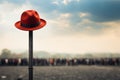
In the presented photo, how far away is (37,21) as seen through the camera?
21.1 feet

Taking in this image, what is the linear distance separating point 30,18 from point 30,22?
0.11m

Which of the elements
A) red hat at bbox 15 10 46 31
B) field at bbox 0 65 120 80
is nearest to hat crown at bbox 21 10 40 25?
red hat at bbox 15 10 46 31

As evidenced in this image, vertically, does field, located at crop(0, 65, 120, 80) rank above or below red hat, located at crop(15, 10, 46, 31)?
below

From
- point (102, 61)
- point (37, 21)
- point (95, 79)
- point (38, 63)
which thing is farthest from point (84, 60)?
point (37, 21)

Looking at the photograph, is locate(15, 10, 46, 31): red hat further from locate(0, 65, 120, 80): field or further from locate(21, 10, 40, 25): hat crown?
locate(0, 65, 120, 80): field

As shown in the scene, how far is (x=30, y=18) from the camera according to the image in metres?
6.41

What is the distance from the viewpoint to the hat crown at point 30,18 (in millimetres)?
6341

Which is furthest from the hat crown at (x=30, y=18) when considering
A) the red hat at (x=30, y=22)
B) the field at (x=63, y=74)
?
the field at (x=63, y=74)

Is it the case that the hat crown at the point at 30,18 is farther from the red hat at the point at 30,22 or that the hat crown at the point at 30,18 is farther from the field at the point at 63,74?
the field at the point at 63,74

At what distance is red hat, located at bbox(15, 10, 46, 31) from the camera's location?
6270 millimetres

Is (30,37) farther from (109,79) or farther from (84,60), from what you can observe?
(84,60)

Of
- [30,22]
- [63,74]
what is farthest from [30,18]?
[63,74]

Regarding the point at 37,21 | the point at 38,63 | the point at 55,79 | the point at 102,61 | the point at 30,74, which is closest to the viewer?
the point at 30,74

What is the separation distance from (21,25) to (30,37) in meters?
0.34
